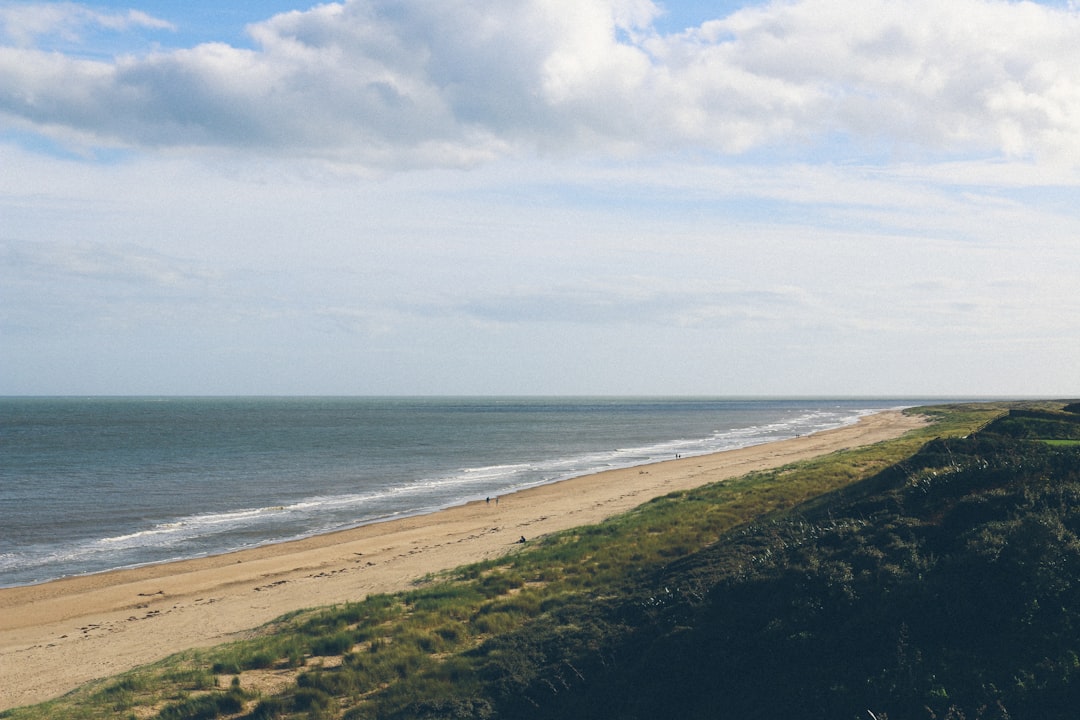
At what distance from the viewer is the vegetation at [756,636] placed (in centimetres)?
901

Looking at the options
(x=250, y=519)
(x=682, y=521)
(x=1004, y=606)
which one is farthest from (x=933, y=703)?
(x=250, y=519)

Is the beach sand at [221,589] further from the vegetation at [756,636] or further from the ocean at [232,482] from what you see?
the ocean at [232,482]

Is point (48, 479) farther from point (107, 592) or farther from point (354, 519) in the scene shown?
point (107, 592)

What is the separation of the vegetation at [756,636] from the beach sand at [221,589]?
2.31m

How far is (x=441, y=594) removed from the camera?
678 inches

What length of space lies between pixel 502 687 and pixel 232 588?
45.9ft

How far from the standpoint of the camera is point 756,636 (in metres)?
10.4

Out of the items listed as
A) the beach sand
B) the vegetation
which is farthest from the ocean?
the vegetation

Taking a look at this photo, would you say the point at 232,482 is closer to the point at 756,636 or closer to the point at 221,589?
the point at 221,589

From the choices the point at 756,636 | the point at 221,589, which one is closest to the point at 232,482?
the point at 221,589

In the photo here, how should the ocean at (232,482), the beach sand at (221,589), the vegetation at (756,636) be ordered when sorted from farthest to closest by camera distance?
the ocean at (232,482) → the beach sand at (221,589) → the vegetation at (756,636)

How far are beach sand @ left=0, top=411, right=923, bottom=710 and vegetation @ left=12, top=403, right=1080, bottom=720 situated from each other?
2.31 m

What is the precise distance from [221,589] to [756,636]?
679 inches

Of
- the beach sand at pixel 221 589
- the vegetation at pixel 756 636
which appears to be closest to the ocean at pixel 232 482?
the beach sand at pixel 221 589
